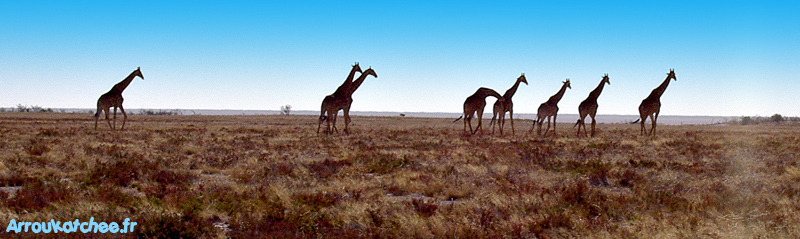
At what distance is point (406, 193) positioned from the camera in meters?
9.68

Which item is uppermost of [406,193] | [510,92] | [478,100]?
[510,92]

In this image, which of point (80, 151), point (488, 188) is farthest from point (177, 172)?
point (488, 188)

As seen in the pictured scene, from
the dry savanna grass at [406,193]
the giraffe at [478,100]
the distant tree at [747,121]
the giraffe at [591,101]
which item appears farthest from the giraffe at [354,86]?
the distant tree at [747,121]

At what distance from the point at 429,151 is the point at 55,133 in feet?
52.5

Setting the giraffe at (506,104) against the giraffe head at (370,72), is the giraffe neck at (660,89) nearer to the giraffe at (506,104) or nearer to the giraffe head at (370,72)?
the giraffe at (506,104)

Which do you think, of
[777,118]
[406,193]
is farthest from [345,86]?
[777,118]

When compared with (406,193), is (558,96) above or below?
above

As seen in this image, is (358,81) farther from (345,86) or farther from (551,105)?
(551,105)

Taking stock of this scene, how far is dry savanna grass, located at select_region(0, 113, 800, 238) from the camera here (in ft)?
22.4

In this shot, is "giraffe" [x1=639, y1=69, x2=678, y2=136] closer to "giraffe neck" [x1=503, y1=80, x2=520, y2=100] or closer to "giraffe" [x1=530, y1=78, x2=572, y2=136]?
"giraffe" [x1=530, y1=78, x2=572, y2=136]

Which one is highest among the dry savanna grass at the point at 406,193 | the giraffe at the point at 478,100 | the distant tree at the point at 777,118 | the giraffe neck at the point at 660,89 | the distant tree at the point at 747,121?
the giraffe neck at the point at 660,89

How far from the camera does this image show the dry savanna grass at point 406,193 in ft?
22.4

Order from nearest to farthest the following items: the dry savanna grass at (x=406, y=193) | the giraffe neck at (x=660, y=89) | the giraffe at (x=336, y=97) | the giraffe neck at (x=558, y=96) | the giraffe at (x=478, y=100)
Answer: the dry savanna grass at (x=406, y=193)
the giraffe at (x=336, y=97)
the giraffe neck at (x=660, y=89)
the giraffe at (x=478, y=100)
the giraffe neck at (x=558, y=96)

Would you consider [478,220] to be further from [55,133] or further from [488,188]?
[55,133]
